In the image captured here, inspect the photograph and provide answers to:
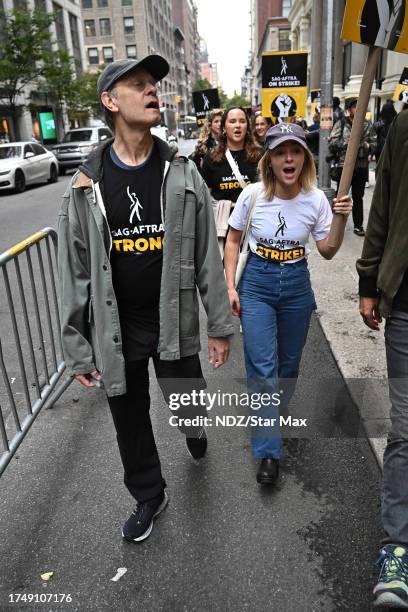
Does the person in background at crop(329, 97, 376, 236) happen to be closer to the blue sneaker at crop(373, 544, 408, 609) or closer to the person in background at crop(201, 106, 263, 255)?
the person in background at crop(201, 106, 263, 255)

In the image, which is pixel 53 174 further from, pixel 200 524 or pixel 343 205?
pixel 200 524

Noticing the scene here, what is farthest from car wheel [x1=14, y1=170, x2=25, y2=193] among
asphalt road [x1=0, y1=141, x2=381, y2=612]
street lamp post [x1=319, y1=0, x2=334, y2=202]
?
asphalt road [x1=0, y1=141, x2=381, y2=612]

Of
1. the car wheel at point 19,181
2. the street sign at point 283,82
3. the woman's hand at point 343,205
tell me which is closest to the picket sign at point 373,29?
the woman's hand at point 343,205

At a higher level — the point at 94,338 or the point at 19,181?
the point at 94,338

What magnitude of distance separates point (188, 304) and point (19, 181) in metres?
17.1

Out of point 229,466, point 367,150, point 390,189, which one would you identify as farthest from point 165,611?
point 367,150

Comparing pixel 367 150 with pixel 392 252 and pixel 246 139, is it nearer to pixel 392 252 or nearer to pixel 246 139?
pixel 246 139

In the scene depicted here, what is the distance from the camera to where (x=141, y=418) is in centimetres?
279

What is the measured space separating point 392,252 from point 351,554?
1417 millimetres

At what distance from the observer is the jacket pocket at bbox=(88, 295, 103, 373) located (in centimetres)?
256

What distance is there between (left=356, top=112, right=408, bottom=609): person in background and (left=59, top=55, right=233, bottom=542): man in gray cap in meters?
0.76

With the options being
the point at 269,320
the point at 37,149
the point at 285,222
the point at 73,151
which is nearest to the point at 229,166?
the point at 285,222

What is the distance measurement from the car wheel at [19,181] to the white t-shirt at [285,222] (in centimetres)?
1627

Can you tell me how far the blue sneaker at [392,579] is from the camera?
2.17m
